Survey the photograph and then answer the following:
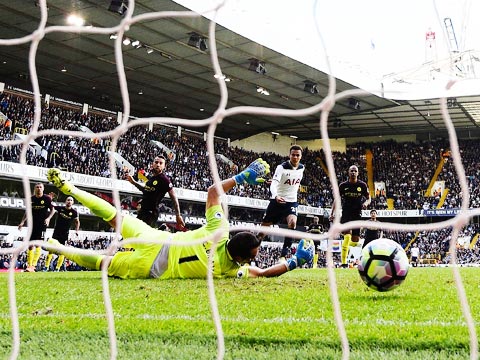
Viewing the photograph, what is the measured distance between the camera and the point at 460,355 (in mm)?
2551

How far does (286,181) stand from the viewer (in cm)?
907

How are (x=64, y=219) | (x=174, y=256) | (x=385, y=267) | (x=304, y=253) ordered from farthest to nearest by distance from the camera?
1. (x=64, y=219)
2. (x=174, y=256)
3. (x=304, y=253)
4. (x=385, y=267)

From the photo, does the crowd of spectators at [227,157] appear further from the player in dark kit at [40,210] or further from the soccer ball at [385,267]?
the soccer ball at [385,267]

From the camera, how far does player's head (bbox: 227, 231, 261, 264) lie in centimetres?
524

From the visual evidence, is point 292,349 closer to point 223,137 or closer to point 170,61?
point 170,61

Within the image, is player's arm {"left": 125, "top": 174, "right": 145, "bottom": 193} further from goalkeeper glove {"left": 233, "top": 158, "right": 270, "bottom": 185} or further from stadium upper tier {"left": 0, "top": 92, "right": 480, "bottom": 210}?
stadium upper tier {"left": 0, "top": 92, "right": 480, "bottom": 210}

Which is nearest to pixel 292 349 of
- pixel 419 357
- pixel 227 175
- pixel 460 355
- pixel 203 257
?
pixel 419 357

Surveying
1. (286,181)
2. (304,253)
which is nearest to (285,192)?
(286,181)

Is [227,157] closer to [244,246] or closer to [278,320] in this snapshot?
[244,246]

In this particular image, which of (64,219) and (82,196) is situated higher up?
(82,196)

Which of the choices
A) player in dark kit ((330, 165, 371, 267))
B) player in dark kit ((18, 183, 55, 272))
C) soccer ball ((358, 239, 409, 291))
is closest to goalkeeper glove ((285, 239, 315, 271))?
soccer ball ((358, 239, 409, 291))

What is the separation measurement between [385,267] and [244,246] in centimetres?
135

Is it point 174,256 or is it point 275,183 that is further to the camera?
point 275,183

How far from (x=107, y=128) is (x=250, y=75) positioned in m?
7.77
